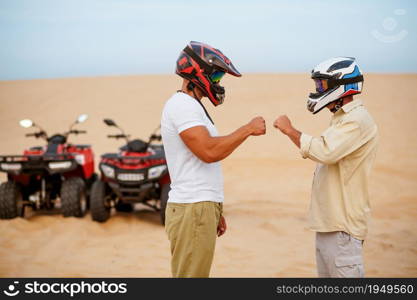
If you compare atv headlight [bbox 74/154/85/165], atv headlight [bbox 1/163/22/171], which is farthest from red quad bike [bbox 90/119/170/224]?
atv headlight [bbox 1/163/22/171]

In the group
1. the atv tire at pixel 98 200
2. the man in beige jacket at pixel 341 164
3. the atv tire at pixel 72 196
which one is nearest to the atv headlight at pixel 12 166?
the atv tire at pixel 72 196

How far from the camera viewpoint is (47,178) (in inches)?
383

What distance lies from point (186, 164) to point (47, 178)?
21.8 feet

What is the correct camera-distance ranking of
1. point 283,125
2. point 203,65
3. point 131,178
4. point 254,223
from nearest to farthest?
point 203,65 < point 283,125 < point 131,178 < point 254,223

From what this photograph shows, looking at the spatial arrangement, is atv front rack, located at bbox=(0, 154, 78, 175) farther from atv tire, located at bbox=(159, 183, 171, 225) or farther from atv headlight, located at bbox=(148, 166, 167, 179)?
atv tire, located at bbox=(159, 183, 171, 225)

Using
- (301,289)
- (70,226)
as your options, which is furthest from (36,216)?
(301,289)

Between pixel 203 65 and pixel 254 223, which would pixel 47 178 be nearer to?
pixel 254 223

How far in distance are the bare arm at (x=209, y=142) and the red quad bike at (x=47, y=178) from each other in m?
6.06

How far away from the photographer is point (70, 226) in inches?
354

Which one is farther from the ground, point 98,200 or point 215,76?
point 215,76

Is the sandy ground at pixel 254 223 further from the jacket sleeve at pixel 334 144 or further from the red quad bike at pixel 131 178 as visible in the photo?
the jacket sleeve at pixel 334 144

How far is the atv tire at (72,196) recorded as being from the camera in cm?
917

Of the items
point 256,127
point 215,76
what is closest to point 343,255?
point 256,127

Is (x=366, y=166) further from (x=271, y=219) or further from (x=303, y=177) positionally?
(x=303, y=177)
